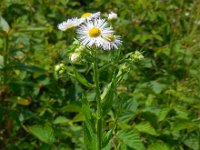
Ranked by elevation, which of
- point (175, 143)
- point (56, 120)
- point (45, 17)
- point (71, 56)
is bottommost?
point (175, 143)

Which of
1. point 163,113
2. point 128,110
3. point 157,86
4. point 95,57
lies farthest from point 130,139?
point 157,86

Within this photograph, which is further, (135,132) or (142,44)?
(142,44)

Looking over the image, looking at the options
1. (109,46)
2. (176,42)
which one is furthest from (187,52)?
(109,46)

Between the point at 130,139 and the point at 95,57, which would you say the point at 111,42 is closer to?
the point at 95,57

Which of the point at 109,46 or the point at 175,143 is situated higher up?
the point at 109,46

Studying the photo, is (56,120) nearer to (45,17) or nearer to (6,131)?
(6,131)
